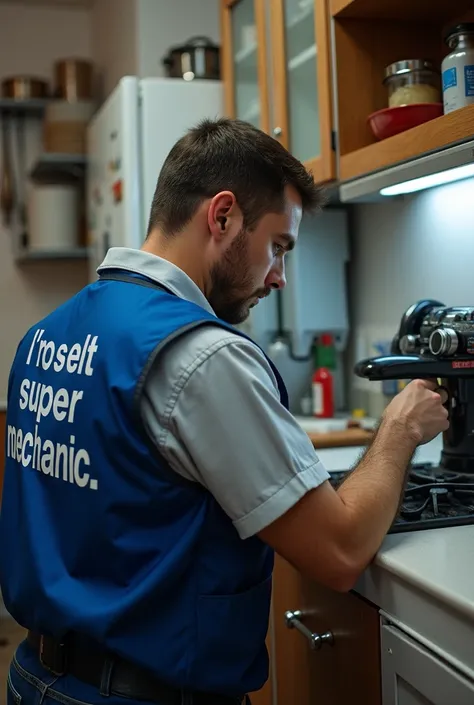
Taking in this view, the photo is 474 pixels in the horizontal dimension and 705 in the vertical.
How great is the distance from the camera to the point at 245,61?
2.77 meters

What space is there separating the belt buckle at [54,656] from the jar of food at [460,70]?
45.5 inches

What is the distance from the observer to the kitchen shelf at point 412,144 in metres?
1.50

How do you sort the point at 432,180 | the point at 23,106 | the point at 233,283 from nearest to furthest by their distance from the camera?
1. the point at 233,283
2. the point at 432,180
3. the point at 23,106

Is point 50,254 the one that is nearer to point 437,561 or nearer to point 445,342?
point 445,342

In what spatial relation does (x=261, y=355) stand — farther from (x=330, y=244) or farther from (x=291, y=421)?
(x=330, y=244)

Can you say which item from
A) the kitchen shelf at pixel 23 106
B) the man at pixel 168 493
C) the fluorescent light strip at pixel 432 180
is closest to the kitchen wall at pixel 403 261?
the fluorescent light strip at pixel 432 180

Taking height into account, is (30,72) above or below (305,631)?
above

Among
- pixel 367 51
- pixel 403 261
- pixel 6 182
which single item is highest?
pixel 6 182

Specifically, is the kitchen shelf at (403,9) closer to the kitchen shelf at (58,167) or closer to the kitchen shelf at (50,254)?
the kitchen shelf at (58,167)

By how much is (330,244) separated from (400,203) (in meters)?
0.35

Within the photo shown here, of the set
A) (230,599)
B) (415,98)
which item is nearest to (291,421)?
(230,599)

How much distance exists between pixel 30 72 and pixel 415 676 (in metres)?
3.98

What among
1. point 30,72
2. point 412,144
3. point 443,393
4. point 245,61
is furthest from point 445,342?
point 30,72

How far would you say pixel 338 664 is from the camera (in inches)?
53.1
